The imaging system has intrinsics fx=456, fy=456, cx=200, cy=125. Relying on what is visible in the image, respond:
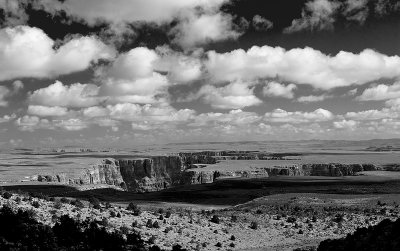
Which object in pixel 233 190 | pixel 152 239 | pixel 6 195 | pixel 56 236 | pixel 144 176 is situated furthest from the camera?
pixel 144 176

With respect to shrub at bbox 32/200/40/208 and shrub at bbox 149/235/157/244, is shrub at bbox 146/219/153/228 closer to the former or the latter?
shrub at bbox 149/235/157/244

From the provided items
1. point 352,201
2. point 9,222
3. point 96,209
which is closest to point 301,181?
point 352,201

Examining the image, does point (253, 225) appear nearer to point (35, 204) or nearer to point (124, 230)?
point (124, 230)

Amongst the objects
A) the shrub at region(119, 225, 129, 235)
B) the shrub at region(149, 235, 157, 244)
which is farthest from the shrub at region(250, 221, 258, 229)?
the shrub at region(119, 225, 129, 235)

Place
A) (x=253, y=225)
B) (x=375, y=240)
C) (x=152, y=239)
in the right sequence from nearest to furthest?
(x=375, y=240), (x=152, y=239), (x=253, y=225)

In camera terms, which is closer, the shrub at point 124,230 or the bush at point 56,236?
the bush at point 56,236

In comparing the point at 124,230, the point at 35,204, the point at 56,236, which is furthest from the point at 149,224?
the point at 56,236

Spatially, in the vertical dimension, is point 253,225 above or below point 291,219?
below

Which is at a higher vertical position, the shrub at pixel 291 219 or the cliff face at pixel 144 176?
the shrub at pixel 291 219

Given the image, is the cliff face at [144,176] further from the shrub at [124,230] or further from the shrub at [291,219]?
the shrub at [124,230]

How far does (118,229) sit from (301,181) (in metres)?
89.6

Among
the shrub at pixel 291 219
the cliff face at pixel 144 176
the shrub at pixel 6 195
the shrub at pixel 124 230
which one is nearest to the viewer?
the shrub at pixel 124 230

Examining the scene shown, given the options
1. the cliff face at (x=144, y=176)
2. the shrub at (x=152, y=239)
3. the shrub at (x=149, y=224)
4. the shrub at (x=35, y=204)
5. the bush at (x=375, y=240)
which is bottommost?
the cliff face at (x=144, y=176)

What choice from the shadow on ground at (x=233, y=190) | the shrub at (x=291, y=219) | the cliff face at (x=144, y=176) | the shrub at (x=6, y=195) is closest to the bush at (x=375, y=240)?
the shrub at (x=291, y=219)
